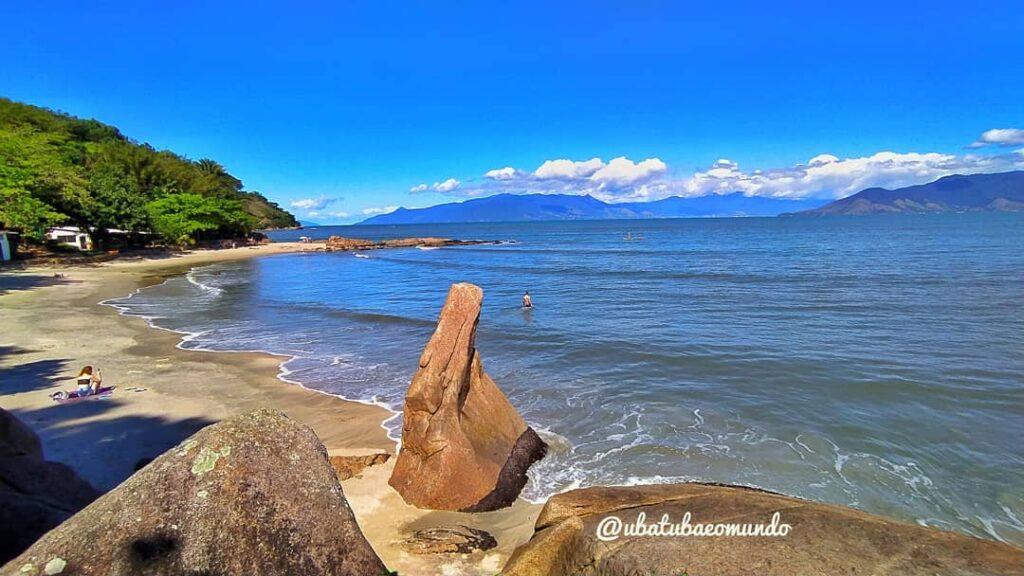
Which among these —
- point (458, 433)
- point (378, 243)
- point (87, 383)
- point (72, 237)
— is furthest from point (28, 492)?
point (378, 243)

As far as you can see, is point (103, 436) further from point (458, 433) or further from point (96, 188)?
point (96, 188)

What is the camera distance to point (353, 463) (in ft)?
29.8

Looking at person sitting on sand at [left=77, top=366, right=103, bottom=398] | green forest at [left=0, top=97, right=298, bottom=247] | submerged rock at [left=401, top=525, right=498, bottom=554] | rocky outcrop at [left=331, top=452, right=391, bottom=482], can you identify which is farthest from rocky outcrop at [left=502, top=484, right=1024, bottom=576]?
green forest at [left=0, top=97, right=298, bottom=247]

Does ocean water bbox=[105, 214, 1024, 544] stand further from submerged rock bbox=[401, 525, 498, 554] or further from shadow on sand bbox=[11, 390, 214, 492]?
shadow on sand bbox=[11, 390, 214, 492]

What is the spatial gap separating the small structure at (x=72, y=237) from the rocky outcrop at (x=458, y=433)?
210 ft

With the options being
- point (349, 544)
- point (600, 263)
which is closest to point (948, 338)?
point (349, 544)

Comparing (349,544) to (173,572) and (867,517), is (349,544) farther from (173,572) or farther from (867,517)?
(867,517)

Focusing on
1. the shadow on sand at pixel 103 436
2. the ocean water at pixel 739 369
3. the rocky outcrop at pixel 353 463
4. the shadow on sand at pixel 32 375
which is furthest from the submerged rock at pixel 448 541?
the shadow on sand at pixel 32 375

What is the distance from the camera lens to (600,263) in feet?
184

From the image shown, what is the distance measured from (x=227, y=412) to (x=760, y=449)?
38.0ft

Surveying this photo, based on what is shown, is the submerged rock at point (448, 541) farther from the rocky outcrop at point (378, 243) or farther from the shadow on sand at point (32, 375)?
the rocky outcrop at point (378, 243)

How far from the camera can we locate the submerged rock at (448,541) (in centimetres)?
674

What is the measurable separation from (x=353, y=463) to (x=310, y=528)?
5.74 metres

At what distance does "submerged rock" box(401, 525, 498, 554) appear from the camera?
674 cm
